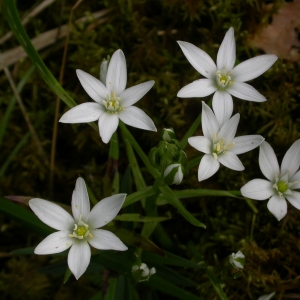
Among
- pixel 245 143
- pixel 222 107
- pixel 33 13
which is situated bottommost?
pixel 245 143

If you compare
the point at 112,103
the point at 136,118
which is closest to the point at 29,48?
the point at 112,103

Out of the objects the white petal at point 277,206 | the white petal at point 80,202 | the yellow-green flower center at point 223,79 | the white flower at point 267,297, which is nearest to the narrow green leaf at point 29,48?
the white petal at point 80,202

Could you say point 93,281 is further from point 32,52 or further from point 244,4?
point 244,4

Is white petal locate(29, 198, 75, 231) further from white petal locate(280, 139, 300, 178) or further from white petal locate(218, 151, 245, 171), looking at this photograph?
white petal locate(280, 139, 300, 178)

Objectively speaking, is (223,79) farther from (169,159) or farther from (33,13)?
(33,13)

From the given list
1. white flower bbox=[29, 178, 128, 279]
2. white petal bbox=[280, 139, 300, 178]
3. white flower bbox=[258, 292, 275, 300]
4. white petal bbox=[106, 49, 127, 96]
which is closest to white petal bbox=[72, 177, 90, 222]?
white flower bbox=[29, 178, 128, 279]

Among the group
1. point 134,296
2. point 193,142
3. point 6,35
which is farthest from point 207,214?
point 6,35

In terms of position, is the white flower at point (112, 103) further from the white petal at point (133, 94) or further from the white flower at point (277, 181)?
the white flower at point (277, 181)

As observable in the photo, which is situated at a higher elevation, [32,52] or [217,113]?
[32,52]
